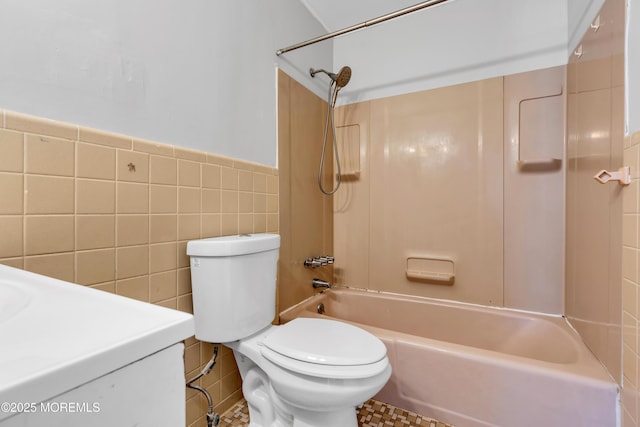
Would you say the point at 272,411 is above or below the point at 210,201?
below

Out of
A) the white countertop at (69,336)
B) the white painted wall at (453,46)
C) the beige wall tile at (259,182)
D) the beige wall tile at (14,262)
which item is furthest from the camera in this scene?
the white painted wall at (453,46)

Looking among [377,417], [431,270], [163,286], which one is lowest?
[377,417]

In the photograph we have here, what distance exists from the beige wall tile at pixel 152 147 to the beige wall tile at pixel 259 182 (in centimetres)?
42

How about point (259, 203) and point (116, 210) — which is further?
point (259, 203)

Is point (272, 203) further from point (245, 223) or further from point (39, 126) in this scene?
point (39, 126)

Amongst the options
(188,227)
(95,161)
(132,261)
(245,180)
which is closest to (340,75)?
(245,180)

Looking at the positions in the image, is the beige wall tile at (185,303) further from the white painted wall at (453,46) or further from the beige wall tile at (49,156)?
the white painted wall at (453,46)

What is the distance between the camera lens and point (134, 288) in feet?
2.88

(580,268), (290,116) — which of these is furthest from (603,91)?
(290,116)

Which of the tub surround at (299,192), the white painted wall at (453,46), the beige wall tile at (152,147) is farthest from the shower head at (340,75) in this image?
the beige wall tile at (152,147)

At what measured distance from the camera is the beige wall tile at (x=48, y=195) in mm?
677

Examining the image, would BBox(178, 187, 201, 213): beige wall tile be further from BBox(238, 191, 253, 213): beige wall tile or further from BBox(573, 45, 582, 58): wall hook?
BBox(573, 45, 582, 58): wall hook

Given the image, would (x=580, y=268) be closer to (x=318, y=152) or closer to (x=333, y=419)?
(x=333, y=419)

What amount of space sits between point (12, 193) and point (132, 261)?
0.33m
